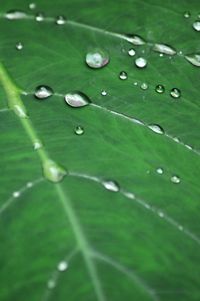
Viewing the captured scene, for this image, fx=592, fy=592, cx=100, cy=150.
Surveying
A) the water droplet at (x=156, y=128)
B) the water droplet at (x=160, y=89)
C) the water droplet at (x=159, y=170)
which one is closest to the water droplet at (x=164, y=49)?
the water droplet at (x=160, y=89)

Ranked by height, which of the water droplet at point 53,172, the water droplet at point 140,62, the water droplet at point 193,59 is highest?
the water droplet at point 140,62

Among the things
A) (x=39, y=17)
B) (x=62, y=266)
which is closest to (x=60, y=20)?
(x=39, y=17)

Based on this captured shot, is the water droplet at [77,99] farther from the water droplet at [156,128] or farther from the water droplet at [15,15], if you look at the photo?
the water droplet at [15,15]

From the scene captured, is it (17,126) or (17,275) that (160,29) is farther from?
(17,275)

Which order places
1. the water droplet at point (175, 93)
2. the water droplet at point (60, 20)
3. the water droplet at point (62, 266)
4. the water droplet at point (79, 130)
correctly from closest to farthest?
the water droplet at point (62, 266)
the water droplet at point (79, 130)
the water droplet at point (175, 93)
the water droplet at point (60, 20)

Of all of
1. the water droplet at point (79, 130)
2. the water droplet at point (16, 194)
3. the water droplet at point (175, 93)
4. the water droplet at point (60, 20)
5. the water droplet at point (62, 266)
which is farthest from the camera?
the water droplet at point (60, 20)

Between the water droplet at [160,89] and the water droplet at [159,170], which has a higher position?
the water droplet at [160,89]

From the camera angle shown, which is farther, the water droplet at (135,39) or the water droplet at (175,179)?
the water droplet at (135,39)

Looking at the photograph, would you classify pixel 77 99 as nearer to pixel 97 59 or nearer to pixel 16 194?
pixel 97 59
